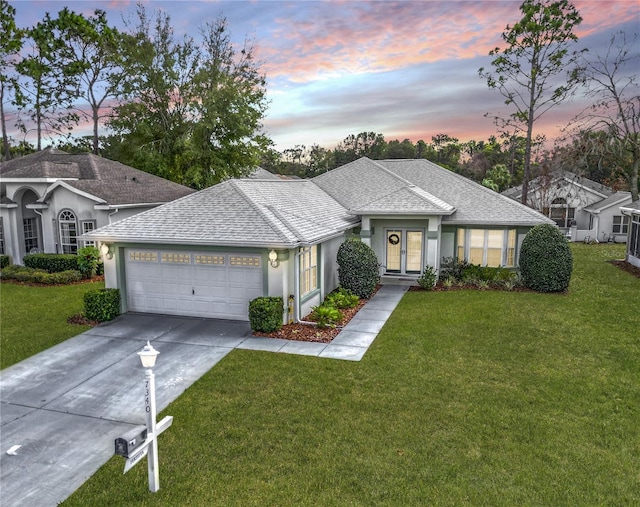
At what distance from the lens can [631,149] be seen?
29.1 m

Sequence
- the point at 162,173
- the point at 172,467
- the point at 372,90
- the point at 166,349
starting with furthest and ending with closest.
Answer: the point at 162,173
the point at 372,90
the point at 166,349
the point at 172,467

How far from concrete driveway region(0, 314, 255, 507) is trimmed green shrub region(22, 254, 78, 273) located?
7.89m

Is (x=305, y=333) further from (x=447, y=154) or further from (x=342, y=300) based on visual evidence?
(x=447, y=154)

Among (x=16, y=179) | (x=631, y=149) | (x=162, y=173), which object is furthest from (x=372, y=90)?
(x=16, y=179)

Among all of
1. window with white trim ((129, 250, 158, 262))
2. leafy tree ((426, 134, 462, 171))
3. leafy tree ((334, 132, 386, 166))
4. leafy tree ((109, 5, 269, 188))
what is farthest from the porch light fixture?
leafy tree ((334, 132, 386, 166))

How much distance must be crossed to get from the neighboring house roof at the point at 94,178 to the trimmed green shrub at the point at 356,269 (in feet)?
36.1

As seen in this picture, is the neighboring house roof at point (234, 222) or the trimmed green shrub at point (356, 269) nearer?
the neighboring house roof at point (234, 222)

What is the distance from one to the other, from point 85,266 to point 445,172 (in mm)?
16763

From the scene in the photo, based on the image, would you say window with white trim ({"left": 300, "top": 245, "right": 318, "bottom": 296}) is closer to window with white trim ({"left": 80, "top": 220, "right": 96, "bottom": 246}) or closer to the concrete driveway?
the concrete driveway

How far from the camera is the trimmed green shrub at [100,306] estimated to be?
1280cm

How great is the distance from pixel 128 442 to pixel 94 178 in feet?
66.4

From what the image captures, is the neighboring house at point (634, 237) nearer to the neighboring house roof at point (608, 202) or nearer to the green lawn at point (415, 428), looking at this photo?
the neighboring house roof at point (608, 202)

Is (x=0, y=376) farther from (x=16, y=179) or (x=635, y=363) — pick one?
(x=16, y=179)

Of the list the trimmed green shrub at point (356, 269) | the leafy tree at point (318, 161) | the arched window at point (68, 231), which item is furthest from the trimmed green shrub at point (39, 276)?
the leafy tree at point (318, 161)
